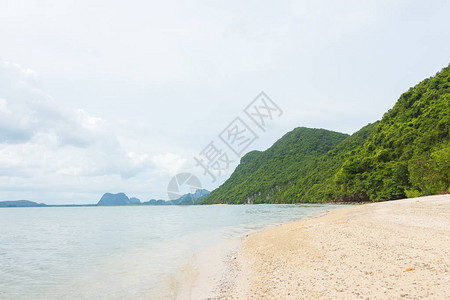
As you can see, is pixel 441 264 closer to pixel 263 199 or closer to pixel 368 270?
pixel 368 270

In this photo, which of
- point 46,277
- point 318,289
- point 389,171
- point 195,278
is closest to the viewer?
point 318,289

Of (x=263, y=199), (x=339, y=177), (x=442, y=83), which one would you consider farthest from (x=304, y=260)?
(x=263, y=199)

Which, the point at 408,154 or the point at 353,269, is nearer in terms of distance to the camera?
the point at 353,269

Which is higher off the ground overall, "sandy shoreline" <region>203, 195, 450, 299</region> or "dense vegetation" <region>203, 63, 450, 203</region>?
"dense vegetation" <region>203, 63, 450, 203</region>

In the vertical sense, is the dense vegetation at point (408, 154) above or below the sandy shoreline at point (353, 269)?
above

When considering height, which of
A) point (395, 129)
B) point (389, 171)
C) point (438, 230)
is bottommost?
point (438, 230)

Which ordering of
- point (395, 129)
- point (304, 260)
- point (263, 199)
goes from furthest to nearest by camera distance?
point (263, 199), point (395, 129), point (304, 260)

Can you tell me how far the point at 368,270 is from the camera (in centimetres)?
634

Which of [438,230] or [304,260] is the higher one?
[438,230]

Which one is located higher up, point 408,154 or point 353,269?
point 408,154

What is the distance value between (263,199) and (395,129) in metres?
131

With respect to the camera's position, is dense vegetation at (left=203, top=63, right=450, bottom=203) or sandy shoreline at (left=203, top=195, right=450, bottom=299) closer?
sandy shoreline at (left=203, top=195, right=450, bottom=299)

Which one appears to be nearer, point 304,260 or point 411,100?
point 304,260

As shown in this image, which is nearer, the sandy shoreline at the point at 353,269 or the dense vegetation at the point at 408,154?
the sandy shoreline at the point at 353,269
